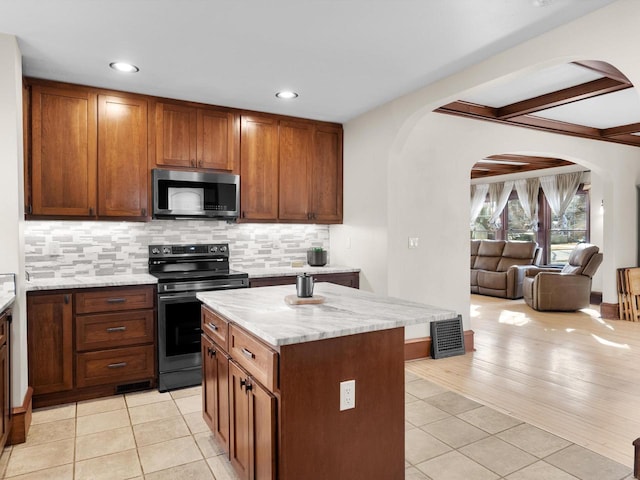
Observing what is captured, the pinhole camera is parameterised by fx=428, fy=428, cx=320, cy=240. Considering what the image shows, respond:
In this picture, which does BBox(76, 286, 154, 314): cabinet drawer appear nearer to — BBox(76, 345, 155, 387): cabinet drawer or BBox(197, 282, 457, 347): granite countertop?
BBox(76, 345, 155, 387): cabinet drawer

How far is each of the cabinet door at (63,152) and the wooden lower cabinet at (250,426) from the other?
2.24 m

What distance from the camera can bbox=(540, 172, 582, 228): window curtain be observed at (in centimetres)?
796

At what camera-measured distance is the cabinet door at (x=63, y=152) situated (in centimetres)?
333

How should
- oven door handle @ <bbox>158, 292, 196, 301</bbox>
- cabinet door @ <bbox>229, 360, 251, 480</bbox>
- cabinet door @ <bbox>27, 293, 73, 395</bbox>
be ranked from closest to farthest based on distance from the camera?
cabinet door @ <bbox>229, 360, 251, 480</bbox>
cabinet door @ <bbox>27, 293, 73, 395</bbox>
oven door handle @ <bbox>158, 292, 196, 301</bbox>

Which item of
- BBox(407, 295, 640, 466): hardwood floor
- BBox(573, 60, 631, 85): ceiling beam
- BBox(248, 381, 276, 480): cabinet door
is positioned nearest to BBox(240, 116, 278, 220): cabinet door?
BBox(407, 295, 640, 466): hardwood floor

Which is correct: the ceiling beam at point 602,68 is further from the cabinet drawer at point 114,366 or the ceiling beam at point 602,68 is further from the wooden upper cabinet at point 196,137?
the cabinet drawer at point 114,366

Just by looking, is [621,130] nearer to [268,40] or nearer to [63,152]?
[268,40]

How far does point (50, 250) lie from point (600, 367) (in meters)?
5.04

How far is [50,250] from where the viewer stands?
12.0 ft

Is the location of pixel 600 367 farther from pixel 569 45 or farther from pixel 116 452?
pixel 116 452

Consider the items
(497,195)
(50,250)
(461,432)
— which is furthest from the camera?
(497,195)

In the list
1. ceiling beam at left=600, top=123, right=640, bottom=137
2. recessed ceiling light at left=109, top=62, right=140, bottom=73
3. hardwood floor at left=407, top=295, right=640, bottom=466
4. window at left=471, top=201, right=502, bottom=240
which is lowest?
hardwood floor at left=407, top=295, right=640, bottom=466

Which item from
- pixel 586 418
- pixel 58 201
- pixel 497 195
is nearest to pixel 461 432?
pixel 586 418

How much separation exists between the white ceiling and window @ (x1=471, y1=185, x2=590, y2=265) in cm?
607
